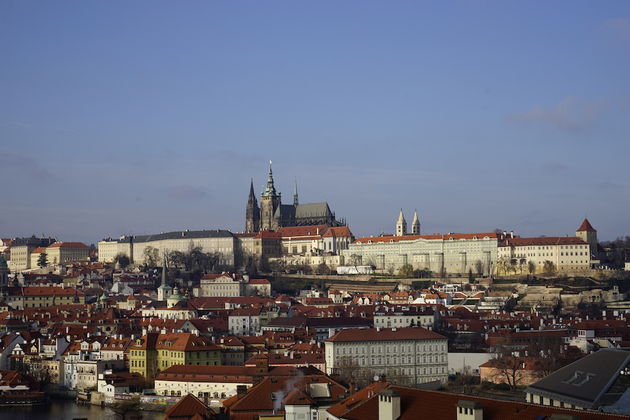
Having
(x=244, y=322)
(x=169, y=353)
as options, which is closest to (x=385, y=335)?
(x=169, y=353)

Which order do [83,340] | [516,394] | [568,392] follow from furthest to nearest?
[83,340]
[516,394]
[568,392]

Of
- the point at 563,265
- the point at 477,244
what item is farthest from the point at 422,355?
the point at 477,244

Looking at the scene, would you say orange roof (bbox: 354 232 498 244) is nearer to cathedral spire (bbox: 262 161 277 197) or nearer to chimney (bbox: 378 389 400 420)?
cathedral spire (bbox: 262 161 277 197)

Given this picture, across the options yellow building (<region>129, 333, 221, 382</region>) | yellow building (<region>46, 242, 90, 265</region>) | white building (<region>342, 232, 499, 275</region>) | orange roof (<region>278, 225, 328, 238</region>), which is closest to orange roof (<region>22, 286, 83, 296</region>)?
white building (<region>342, 232, 499, 275</region>)

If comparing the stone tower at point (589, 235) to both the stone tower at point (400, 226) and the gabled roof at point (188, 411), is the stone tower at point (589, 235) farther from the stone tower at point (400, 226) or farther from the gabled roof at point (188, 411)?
the gabled roof at point (188, 411)

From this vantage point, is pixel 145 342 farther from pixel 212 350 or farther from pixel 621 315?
pixel 621 315

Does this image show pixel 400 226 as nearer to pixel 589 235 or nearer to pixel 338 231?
pixel 338 231

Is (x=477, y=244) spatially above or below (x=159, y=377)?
above
